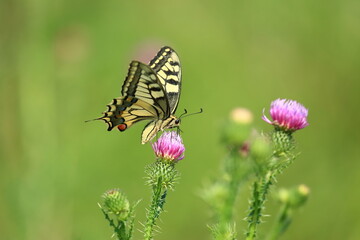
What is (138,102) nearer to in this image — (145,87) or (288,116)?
(145,87)

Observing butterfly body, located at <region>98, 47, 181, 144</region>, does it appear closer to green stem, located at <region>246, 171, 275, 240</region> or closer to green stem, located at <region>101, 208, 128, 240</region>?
green stem, located at <region>101, 208, 128, 240</region>

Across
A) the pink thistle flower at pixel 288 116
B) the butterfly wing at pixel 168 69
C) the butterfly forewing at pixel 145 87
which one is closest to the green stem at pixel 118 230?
the pink thistle flower at pixel 288 116

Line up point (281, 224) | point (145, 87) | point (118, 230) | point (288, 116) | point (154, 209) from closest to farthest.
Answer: point (118, 230)
point (154, 209)
point (281, 224)
point (288, 116)
point (145, 87)

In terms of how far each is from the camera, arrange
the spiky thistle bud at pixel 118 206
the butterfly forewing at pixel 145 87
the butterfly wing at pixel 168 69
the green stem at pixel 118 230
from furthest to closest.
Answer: the butterfly wing at pixel 168 69, the butterfly forewing at pixel 145 87, the spiky thistle bud at pixel 118 206, the green stem at pixel 118 230

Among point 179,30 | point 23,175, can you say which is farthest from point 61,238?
point 179,30

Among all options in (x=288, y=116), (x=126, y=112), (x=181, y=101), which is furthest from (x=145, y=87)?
(x=181, y=101)

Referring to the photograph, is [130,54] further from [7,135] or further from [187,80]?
[7,135]

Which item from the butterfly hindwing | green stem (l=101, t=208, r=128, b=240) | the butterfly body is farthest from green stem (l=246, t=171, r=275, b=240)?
the butterfly hindwing

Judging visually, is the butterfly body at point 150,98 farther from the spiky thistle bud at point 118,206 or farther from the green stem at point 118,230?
the green stem at point 118,230
